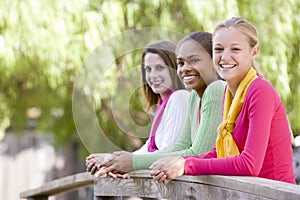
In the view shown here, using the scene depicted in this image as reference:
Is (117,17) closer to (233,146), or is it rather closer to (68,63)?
(68,63)

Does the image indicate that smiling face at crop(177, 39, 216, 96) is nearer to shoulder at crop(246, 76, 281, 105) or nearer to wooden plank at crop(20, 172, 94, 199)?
shoulder at crop(246, 76, 281, 105)

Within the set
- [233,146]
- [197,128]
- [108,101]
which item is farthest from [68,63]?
[233,146]

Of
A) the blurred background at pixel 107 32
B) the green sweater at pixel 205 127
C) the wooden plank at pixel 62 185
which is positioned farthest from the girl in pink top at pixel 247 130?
the blurred background at pixel 107 32

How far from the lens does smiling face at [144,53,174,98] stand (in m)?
3.10

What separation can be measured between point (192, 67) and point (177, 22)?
398 cm

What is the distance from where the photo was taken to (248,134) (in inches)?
93.3

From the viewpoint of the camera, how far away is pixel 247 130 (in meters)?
2.43

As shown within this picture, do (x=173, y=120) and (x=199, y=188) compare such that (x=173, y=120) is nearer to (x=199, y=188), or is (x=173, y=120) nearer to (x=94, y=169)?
(x=94, y=169)

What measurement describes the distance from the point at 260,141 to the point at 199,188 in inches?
12.3

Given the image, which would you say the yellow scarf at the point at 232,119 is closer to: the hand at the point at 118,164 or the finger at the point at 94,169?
the hand at the point at 118,164

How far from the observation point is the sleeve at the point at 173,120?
2984mm

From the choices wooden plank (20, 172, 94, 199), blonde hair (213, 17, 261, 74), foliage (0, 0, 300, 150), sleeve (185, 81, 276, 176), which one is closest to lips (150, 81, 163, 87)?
blonde hair (213, 17, 261, 74)

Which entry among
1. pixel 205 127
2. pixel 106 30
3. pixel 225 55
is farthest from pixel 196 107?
pixel 106 30

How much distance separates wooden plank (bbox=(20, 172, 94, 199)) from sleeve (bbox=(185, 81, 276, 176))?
5.47 feet
